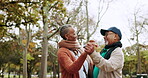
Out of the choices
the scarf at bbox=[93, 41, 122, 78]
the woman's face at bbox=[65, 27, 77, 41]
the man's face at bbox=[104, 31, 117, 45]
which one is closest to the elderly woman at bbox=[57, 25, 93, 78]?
the woman's face at bbox=[65, 27, 77, 41]

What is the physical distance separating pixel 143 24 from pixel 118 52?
81.3 ft

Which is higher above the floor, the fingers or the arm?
the arm

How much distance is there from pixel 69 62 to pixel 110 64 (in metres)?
0.45

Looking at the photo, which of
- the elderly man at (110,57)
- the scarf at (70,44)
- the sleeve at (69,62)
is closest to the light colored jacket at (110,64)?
the elderly man at (110,57)

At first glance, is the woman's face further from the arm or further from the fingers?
the fingers

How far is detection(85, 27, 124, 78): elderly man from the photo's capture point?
2301 millimetres

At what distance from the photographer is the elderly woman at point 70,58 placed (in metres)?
2.41

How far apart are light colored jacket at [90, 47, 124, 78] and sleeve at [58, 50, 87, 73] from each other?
12 cm

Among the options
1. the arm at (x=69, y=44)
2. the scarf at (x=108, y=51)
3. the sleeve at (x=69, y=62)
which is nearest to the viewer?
the sleeve at (x=69, y=62)

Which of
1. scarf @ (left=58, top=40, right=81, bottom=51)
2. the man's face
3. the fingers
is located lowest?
the fingers

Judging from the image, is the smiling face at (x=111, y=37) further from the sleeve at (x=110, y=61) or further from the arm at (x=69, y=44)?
the arm at (x=69, y=44)

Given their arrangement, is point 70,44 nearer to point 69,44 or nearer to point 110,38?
point 69,44

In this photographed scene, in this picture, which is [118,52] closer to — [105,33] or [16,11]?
[105,33]

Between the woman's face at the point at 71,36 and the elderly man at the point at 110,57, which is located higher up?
the woman's face at the point at 71,36
